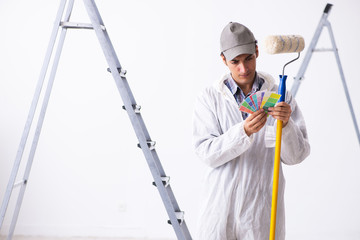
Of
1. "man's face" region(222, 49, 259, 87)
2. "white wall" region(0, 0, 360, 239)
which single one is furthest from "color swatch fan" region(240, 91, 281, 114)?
"white wall" region(0, 0, 360, 239)

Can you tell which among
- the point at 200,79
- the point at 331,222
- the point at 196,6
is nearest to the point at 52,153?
the point at 200,79

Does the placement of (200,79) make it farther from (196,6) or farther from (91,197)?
(91,197)

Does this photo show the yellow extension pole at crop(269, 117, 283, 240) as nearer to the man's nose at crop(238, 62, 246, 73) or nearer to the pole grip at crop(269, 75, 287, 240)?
the pole grip at crop(269, 75, 287, 240)

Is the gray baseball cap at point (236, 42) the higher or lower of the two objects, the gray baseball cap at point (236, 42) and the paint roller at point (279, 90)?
the higher

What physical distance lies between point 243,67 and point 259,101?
0.68 ft

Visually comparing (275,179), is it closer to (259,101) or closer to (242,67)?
(259,101)

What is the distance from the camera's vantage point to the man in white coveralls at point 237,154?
170cm

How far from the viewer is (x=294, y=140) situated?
5.49 feet

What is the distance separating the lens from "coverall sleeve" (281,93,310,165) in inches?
65.3

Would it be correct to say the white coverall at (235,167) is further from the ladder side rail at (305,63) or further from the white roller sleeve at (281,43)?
the ladder side rail at (305,63)

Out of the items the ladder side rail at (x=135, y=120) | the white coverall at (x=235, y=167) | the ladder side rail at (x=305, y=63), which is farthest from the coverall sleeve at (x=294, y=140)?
the ladder side rail at (x=305, y=63)

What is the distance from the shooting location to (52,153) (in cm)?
389

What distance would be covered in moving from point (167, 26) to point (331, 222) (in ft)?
6.91

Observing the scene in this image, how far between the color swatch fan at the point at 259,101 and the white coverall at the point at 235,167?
0.10 m
